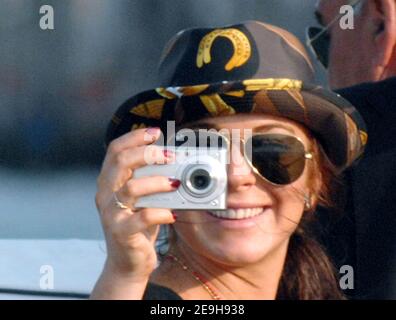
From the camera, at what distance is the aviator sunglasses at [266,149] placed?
6.88 feet

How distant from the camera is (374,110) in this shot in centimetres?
257

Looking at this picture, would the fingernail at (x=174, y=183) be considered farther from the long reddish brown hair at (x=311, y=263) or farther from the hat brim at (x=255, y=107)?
the long reddish brown hair at (x=311, y=263)

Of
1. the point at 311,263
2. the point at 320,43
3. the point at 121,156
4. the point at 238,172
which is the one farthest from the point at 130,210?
the point at 320,43

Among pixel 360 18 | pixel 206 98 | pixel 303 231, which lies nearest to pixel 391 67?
pixel 360 18

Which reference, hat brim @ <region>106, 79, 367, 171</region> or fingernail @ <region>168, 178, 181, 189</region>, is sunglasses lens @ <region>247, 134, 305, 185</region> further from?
fingernail @ <region>168, 178, 181, 189</region>

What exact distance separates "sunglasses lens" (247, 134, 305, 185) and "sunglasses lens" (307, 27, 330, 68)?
2.25 feet

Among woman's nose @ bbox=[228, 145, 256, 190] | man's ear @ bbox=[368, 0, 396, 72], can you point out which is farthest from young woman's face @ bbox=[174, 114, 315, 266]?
man's ear @ bbox=[368, 0, 396, 72]

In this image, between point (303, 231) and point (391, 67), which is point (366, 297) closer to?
point (303, 231)

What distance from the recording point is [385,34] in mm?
2746

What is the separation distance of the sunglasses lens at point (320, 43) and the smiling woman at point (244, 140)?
1.87 ft

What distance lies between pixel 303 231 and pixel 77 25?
67cm

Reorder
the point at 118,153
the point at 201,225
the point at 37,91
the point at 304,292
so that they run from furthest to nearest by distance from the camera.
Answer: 1. the point at 37,91
2. the point at 304,292
3. the point at 201,225
4. the point at 118,153

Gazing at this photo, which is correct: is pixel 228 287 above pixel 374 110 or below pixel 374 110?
below

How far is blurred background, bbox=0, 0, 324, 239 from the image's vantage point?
8.09ft
